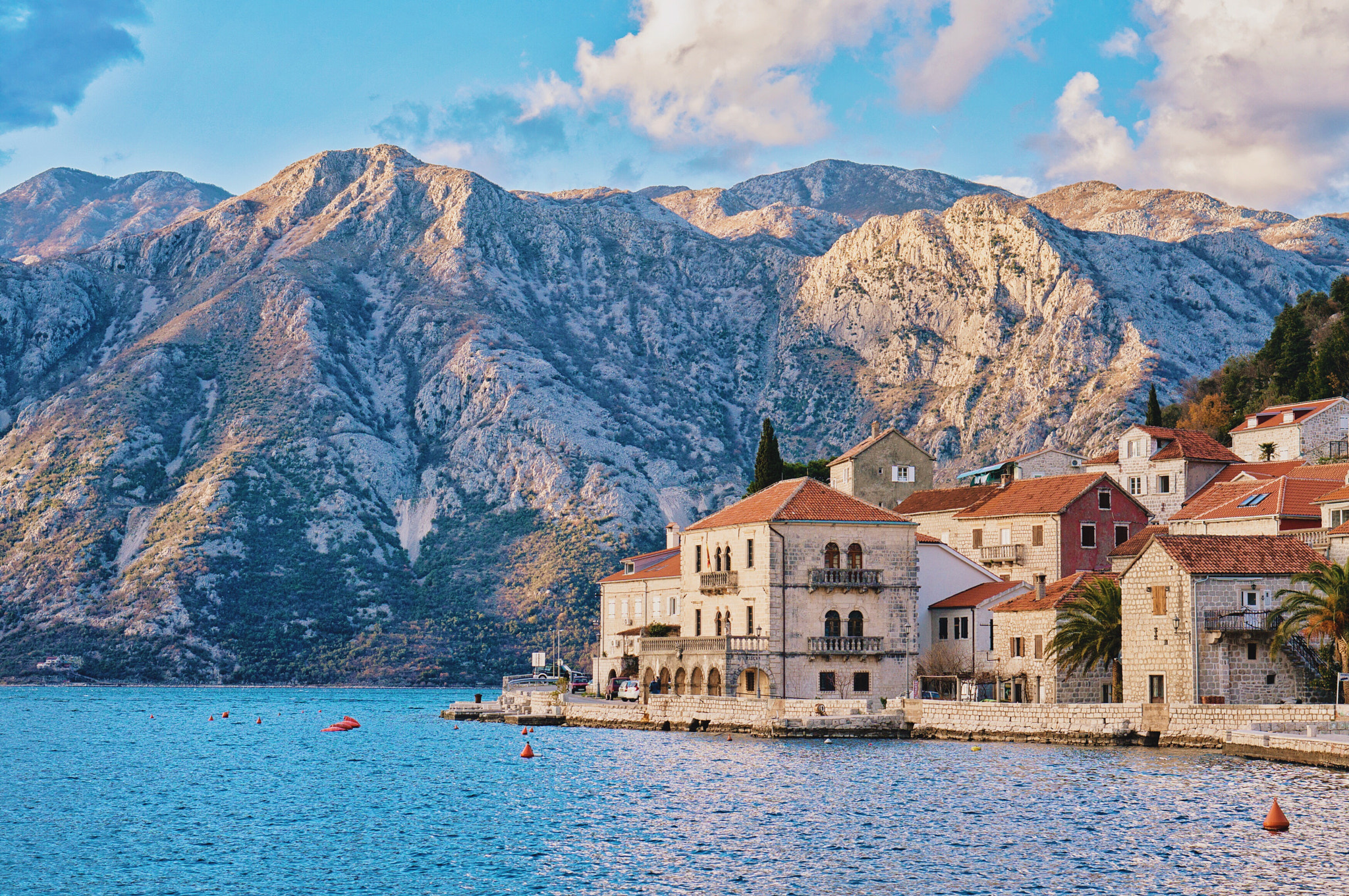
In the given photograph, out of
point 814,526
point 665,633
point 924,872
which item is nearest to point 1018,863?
point 924,872

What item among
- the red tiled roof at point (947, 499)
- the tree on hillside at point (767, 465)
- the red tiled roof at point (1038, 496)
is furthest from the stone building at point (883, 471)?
the red tiled roof at point (1038, 496)

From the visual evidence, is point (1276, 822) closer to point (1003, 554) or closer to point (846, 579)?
point (846, 579)

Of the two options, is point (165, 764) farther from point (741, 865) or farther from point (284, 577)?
point (284, 577)

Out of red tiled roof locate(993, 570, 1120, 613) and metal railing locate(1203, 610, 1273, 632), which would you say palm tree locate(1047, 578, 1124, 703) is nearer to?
red tiled roof locate(993, 570, 1120, 613)

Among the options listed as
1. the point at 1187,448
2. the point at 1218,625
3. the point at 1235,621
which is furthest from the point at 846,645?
the point at 1187,448

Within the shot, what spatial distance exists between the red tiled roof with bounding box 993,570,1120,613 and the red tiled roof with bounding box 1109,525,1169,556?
5.78 meters

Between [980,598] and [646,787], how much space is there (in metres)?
31.9

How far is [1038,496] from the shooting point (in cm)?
9019

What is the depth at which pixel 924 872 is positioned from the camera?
35.6m

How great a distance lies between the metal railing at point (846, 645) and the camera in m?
76.4

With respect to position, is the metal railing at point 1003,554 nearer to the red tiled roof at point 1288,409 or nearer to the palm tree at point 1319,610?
the red tiled roof at point 1288,409

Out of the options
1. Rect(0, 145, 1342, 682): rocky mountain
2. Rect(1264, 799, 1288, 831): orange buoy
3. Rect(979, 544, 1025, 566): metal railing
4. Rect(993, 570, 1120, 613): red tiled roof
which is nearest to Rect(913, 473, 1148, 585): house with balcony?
Rect(979, 544, 1025, 566): metal railing

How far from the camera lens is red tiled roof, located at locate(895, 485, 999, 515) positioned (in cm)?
9620

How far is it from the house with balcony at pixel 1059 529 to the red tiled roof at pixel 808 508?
12.7m
